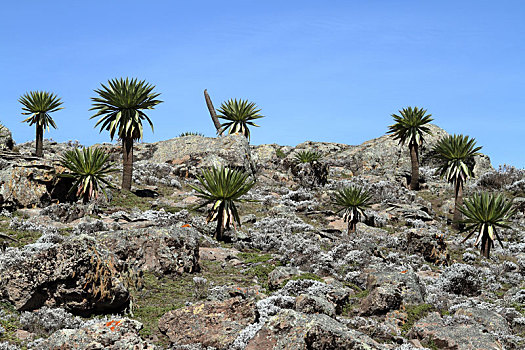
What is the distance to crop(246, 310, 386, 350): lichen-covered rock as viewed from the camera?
26.7ft

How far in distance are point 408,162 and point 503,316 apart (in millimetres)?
39193

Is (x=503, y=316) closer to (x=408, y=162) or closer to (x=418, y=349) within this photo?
(x=418, y=349)

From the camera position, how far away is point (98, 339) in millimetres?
8219

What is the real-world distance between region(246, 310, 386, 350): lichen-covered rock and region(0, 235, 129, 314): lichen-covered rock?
14.7ft

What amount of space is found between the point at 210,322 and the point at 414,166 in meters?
37.4

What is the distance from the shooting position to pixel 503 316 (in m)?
13.4

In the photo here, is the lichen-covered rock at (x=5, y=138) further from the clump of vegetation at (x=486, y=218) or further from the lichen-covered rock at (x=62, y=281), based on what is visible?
the clump of vegetation at (x=486, y=218)

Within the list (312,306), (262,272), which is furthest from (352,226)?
(312,306)

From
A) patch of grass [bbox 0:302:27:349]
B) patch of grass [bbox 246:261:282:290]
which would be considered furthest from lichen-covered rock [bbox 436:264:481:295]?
patch of grass [bbox 0:302:27:349]

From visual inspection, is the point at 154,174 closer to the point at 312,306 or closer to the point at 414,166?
the point at 414,166

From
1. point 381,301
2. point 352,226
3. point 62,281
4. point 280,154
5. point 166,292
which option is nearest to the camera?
point 62,281

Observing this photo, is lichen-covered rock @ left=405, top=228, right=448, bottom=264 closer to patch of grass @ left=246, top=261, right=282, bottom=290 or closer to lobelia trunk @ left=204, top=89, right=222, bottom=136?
patch of grass @ left=246, top=261, right=282, bottom=290

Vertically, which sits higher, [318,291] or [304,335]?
[304,335]

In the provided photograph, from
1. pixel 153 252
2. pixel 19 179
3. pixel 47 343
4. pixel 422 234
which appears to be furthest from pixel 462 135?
pixel 47 343
